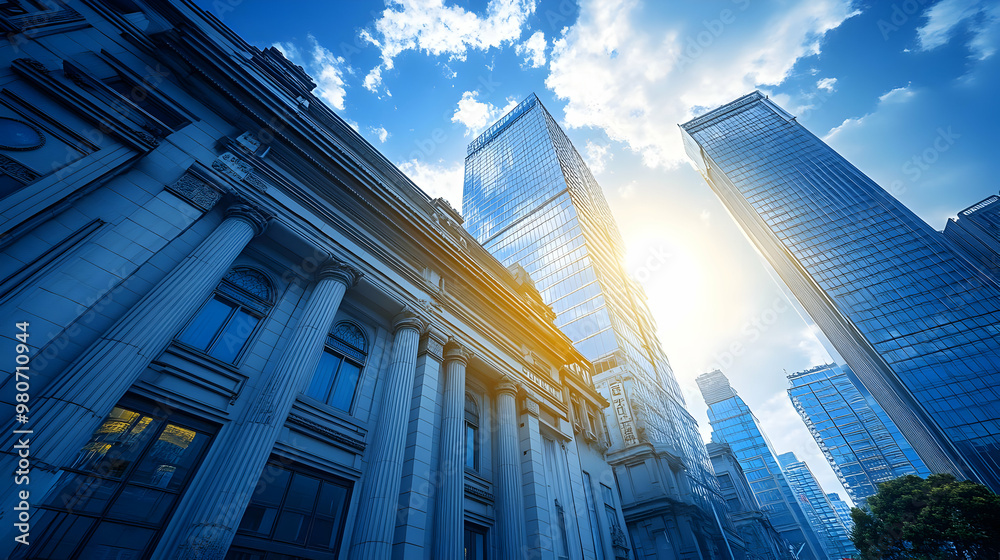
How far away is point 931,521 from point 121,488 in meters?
40.8

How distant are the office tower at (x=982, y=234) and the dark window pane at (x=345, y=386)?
10675cm

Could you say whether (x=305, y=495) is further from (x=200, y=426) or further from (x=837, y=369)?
(x=837, y=369)

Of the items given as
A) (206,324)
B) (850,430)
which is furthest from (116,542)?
(850,430)

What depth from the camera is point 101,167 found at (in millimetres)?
9117

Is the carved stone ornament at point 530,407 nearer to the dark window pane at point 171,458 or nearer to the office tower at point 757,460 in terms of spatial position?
the dark window pane at point 171,458

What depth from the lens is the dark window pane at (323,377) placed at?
12.2 meters

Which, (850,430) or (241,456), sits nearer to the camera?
(241,456)

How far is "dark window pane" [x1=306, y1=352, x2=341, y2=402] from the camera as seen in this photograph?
12.2 meters

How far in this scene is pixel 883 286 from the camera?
244 feet

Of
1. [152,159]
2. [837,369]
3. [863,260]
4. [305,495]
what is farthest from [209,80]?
[837,369]

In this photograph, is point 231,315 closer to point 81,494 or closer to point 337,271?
point 337,271

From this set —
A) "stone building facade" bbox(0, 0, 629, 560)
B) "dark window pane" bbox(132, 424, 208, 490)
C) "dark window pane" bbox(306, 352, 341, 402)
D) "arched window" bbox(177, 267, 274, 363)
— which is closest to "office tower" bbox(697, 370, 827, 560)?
"stone building facade" bbox(0, 0, 629, 560)

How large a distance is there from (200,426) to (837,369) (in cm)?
18930

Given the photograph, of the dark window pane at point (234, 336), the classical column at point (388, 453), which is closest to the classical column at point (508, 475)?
the classical column at point (388, 453)
